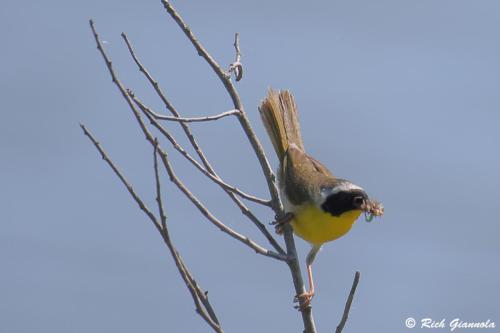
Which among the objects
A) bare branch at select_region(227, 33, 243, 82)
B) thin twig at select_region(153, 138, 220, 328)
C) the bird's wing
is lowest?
thin twig at select_region(153, 138, 220, 328)

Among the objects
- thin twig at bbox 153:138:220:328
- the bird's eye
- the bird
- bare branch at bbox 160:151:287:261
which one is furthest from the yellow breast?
thin twig at bbox 153:138:220:328

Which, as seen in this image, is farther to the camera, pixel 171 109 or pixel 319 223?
pixel 319 223

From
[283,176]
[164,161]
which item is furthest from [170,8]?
[283,176]

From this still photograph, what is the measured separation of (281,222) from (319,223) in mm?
416

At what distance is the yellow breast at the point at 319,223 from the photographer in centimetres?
419

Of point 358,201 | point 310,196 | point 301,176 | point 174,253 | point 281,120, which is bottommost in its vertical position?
point 174,253

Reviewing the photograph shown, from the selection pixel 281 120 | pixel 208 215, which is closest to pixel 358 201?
pixel 281 120

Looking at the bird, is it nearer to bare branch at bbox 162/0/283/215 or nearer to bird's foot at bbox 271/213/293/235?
bird's foot at bbox 271/213/293/235

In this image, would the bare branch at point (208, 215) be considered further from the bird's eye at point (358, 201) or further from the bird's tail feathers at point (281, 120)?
the bird's tail feathers at point (281, 120)

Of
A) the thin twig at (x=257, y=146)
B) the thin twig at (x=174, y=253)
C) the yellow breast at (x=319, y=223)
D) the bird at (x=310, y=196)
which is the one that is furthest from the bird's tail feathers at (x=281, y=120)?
the thin twig at (x=174, y=253)

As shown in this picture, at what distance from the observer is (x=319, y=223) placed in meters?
4.20

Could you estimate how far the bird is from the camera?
4.09 m

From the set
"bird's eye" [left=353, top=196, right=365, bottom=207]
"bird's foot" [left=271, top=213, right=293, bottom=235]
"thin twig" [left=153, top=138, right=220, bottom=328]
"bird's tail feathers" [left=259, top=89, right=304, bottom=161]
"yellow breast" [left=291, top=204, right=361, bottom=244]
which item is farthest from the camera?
"bird's tail feathers" [left=259, top=89, right=304, bottom=161]

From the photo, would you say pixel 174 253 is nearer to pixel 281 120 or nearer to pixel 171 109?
pixel 171 109
